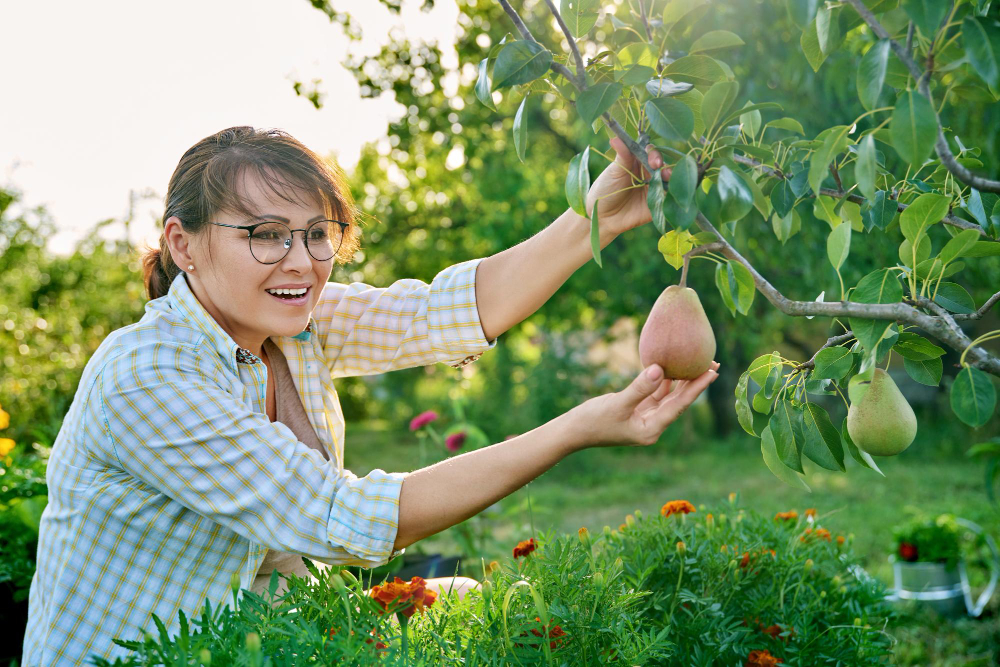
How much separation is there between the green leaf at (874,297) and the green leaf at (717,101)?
0.29 m

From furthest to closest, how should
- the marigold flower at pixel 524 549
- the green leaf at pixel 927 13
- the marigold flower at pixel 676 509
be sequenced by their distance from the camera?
the marigold flower at pixel 676 509, the marigold flower at pixel 524 549, the green leaf at pixel 927 13

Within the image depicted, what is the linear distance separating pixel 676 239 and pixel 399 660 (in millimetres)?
760

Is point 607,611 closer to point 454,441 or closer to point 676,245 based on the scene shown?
point 676,245

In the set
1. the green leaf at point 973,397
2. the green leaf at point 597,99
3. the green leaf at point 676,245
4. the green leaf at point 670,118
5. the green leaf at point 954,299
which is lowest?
the green leaf at point 973,397

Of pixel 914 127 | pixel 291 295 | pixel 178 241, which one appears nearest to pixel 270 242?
pixel 291 295

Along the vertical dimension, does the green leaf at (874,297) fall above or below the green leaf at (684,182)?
below

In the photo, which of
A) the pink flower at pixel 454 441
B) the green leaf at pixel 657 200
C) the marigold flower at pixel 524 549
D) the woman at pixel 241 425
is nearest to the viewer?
the green leaf at pixel 657 200

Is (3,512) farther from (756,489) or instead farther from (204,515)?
(756,489)

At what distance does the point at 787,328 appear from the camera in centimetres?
800

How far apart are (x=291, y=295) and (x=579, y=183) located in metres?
0.76

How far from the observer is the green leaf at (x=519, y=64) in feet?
3.51

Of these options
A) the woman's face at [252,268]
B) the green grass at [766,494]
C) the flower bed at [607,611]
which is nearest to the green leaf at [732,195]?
the flower bed at [607,611]

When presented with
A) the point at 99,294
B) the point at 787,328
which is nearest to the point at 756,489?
the point at 787,328

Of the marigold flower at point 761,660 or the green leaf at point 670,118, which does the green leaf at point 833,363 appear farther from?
the marigold flower at point 761,660
